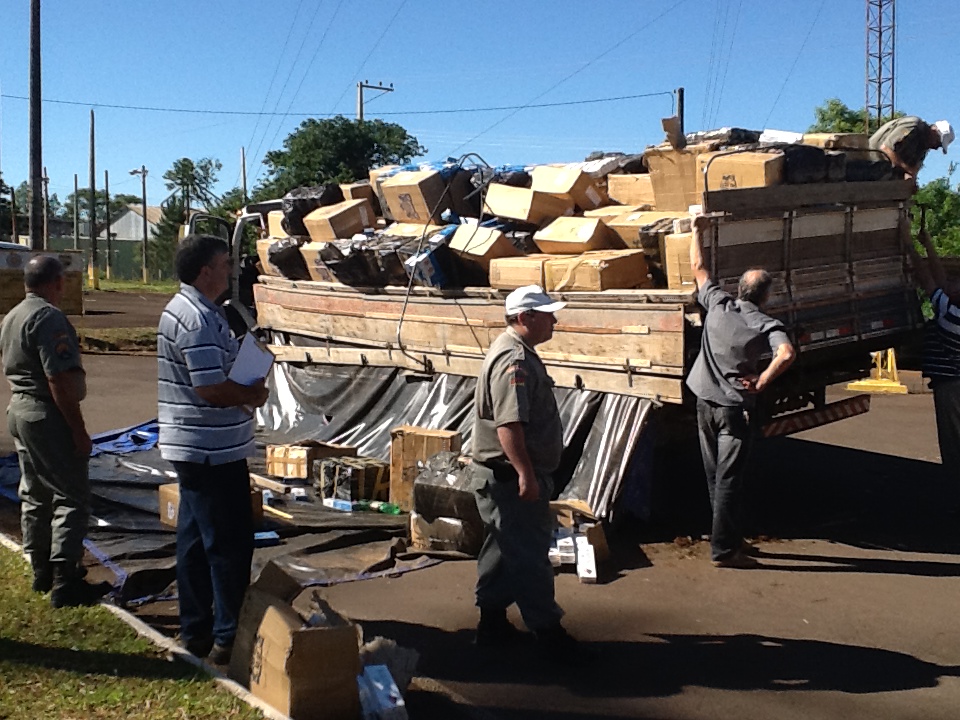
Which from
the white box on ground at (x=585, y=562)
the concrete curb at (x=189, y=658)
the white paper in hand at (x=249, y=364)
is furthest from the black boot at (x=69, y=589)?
the white box on ground at (x=585, y=562)

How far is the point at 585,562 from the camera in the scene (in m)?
6.49

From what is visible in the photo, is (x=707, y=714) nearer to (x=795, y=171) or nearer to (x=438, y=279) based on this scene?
(x=795, y=171)

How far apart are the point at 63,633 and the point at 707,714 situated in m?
3.12

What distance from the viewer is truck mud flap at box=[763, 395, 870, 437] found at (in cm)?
749

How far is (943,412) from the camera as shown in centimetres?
805

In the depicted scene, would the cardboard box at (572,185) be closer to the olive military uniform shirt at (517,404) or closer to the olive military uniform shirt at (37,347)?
the olive military uniform shirt at (517,404)

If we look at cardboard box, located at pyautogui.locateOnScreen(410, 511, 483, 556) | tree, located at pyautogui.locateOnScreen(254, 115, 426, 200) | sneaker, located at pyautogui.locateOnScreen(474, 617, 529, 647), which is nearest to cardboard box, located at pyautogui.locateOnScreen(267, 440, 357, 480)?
cardboard box, located at pyautogui.locateOnScreen(410, 511, 483, 556)

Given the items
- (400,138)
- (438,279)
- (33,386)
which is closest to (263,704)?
(33,386)

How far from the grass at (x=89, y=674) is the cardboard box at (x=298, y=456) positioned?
3496mm

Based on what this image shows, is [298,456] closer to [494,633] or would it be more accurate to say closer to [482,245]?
[482,245]

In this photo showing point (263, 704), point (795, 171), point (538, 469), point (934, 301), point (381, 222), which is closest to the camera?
point (263, 704)

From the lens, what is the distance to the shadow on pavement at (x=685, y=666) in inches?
188

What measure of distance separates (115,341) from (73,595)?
15275 millimetres

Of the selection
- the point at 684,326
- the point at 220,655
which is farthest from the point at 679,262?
the point at 220,655
